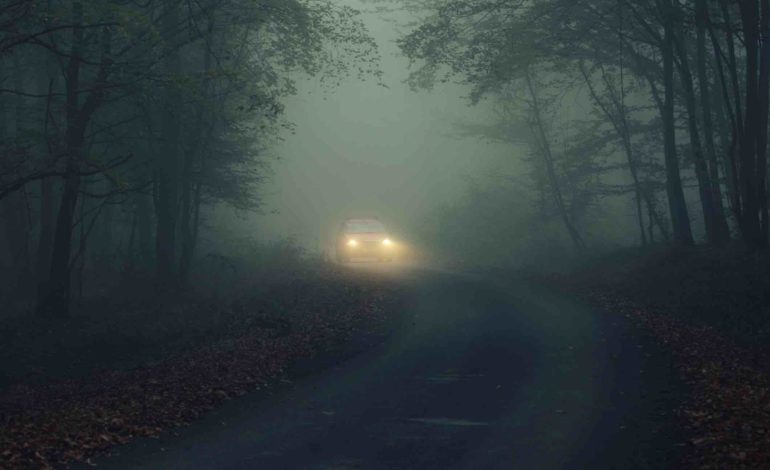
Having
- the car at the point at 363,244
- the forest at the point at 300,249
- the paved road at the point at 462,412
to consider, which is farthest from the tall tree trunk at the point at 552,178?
the paved road at the point at 462,412

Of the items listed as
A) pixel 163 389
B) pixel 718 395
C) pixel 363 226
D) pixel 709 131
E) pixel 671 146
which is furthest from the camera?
pixel 363 226

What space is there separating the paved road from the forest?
0.47 ft

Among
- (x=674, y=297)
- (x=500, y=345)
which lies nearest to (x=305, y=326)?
(x=500, y=345)

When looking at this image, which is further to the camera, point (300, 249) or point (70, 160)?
point (300, 249)

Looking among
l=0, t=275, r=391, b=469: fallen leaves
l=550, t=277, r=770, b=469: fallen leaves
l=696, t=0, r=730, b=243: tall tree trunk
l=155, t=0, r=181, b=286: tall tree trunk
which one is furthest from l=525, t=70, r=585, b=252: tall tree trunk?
l=0, t=275, r=391, b=469: fallen leaves

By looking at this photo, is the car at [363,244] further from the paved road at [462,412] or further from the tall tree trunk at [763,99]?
the paved road at [462,412]

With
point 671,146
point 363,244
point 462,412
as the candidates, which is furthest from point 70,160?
point 363,244

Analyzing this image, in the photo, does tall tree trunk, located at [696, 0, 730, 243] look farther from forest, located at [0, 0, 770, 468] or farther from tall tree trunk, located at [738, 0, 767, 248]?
tall tree trunk, located at [738, 0, 767, 248]

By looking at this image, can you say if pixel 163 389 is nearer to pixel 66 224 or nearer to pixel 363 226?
pixel 66 224

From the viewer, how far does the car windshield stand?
123ft

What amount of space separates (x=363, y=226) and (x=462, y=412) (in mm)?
27572

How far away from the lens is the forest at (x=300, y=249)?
11977 mm

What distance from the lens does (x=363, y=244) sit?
36.6 m

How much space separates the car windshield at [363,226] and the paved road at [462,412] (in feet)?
66.2
